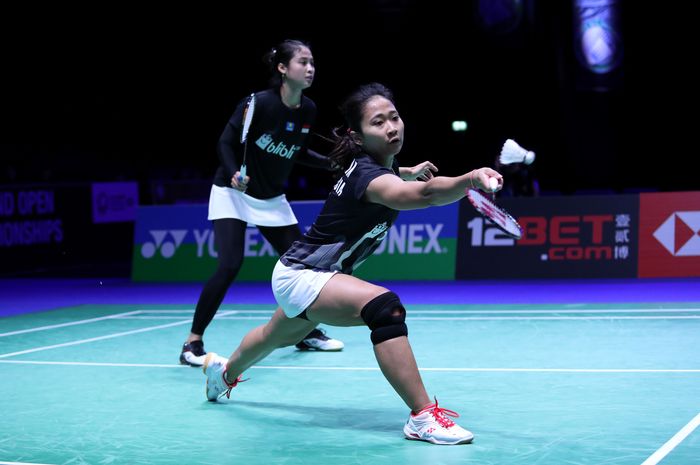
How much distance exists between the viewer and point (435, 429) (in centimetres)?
346

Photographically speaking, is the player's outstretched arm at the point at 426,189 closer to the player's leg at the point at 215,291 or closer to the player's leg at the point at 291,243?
the player's leg at the point at 215,291

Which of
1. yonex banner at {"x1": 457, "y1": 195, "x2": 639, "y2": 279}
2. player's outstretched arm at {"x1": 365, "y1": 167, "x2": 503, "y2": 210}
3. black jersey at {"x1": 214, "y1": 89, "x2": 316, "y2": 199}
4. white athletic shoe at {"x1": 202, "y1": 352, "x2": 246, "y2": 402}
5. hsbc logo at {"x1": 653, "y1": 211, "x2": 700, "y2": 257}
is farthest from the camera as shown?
yonex banner at {"x1": 457, "y1": 195, "x2": 639, "y2": 279}

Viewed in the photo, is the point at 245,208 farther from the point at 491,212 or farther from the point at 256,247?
the point at 256,247

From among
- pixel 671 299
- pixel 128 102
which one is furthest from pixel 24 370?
pixel 128 102

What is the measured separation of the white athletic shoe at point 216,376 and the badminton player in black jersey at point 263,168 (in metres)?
0.97

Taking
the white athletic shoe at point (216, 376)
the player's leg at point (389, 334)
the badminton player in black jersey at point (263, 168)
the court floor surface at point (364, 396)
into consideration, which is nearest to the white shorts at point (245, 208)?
the badminton player in black jersey at point (263, 168)

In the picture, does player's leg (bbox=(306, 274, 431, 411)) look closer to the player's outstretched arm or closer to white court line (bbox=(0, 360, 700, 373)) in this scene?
the player's outstretched arm

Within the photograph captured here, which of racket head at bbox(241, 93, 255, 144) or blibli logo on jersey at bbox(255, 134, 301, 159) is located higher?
racket head at bbox(241, 93, 255, 144)

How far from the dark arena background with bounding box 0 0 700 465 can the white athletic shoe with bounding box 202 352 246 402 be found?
0.07m

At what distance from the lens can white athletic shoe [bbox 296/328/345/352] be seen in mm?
5887

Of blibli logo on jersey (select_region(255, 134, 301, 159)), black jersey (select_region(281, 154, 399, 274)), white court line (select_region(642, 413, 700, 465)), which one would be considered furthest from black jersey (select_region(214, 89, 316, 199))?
white court line (select_region(642, 413, 700, 465))

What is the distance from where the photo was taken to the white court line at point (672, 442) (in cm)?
315

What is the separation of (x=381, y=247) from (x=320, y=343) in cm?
472

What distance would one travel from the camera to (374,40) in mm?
Answer: 20844
